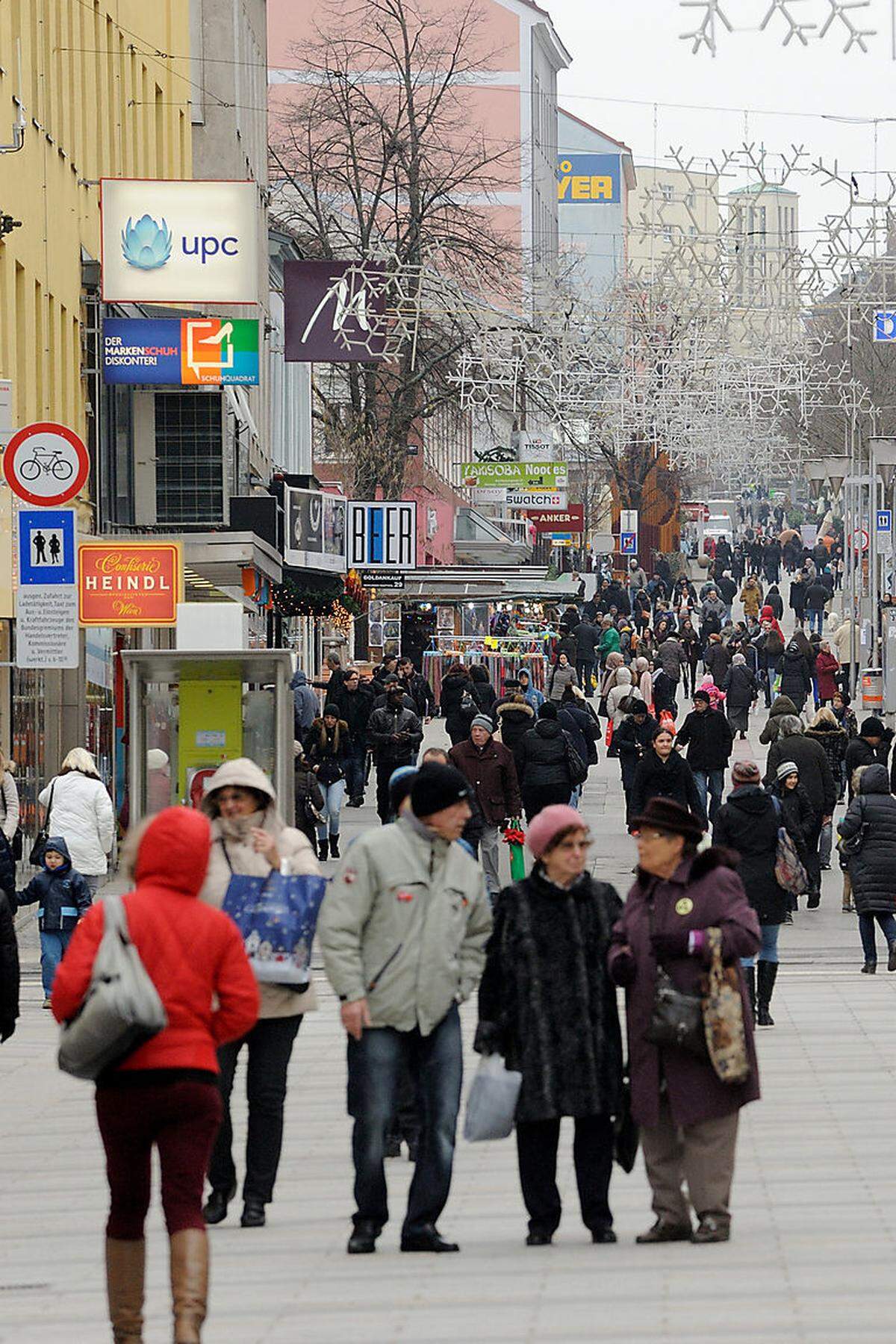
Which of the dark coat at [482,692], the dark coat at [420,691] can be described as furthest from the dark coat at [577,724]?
the dark coat at [420,691]

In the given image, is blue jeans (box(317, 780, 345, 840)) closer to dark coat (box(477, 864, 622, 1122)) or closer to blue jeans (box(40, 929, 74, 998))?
blue jeans (box(40, 929, 74, 998))

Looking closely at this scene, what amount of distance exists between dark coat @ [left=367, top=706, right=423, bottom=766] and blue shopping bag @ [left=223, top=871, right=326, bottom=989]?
1839 centimetres

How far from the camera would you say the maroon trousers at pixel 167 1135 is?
6969 millimetres

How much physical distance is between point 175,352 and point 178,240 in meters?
1.23

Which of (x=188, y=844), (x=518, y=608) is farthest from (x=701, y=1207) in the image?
(x=518, y=608)

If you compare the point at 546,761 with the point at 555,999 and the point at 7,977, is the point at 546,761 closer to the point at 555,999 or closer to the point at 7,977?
the point at 7,977

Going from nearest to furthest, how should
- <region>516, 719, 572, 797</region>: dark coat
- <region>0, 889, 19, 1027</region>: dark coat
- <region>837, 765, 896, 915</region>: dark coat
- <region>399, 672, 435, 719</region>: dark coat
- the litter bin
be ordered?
<region>0, 889, 19, 1027</region>: dark coat
<region>837, 765, 896, 915</region>: dark coat
<region>516, 719, 572, 797</region>: dark coat
<region>399, 672, 435, 719</region>: dark coat
the litter bin

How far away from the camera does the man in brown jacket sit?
71.7 ft

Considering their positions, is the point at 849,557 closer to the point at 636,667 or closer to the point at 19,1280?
the point at 636,667

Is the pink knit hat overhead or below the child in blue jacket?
overhead

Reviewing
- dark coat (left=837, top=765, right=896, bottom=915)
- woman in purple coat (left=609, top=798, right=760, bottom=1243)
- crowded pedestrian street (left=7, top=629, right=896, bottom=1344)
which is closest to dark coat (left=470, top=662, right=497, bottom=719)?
dark coat (left=837, top=765, right=896, bottom=915)

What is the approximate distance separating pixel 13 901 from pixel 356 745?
61.1 feet

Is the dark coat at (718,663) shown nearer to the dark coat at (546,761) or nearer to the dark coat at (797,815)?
the dark coat at (546,761)

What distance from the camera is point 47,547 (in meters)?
21.6
